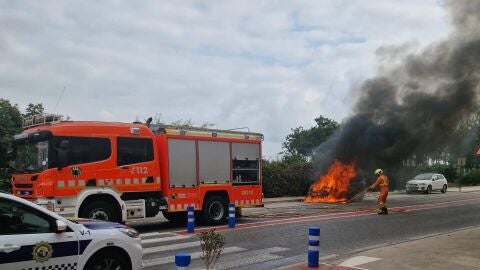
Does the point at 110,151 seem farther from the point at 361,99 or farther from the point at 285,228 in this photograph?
the point at 361,99

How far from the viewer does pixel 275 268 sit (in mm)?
8414

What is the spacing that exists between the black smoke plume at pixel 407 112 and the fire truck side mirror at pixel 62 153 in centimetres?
1807

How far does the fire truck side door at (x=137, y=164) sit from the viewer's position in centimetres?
1252

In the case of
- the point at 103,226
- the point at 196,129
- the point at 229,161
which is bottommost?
the point at 103,226

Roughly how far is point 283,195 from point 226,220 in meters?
14.6

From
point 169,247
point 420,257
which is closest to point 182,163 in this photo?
point 169,247

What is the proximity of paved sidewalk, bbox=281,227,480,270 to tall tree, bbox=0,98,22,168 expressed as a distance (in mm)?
13786

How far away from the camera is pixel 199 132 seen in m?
14.5

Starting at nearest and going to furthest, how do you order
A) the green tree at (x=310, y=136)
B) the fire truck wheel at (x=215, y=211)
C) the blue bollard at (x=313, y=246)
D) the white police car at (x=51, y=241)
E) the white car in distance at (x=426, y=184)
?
the white police car at (x=51, y=241)
the blue bollard at (x=313, y=246)
the fire truck wheel at (x=215, y=211)
the white car in distance at (x=426, y=184)
the green tree at (x=310, y=136)

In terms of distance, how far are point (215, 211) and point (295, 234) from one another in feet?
10.0

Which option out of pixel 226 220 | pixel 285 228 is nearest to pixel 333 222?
pixel 285 228

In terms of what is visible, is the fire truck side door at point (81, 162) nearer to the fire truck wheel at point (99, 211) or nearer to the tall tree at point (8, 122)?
the fire truck wheel at point (99, 211)

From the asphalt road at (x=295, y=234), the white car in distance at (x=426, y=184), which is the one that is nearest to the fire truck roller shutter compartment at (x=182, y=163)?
the asphalt road at (x=295, y=234)

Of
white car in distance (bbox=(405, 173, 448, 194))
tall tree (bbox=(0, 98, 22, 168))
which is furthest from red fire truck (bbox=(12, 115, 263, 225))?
white car in distance (bbox=(405, 173, 448, 194))
